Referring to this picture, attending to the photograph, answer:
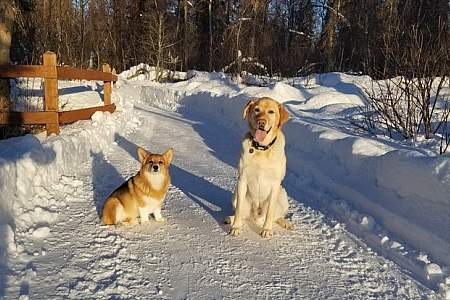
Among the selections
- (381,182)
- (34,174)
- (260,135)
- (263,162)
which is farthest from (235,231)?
(34,174)

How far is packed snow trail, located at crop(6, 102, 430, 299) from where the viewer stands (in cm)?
256

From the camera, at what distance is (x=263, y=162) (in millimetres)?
3498

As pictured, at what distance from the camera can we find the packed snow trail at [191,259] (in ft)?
8.39

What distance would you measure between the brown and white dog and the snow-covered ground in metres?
0.28

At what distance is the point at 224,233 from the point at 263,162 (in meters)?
0.83

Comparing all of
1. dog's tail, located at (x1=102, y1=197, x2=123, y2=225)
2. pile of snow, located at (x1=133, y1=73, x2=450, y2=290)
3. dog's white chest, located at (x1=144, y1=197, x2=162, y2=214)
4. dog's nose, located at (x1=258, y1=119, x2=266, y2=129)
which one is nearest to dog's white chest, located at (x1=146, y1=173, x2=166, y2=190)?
dog's white chest, located at (x1=144, y1=197, x2=162, y2=214)

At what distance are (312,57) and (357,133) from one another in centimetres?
1608

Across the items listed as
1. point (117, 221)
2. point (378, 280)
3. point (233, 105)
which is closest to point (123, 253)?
point (117, 221)

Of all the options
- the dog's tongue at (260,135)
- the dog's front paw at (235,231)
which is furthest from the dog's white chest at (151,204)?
the dog's tongue at (260,135)

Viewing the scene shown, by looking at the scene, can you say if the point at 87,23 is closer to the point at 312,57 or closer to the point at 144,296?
the point at 312,57

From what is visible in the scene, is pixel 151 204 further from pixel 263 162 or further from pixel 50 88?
pixel 50 88

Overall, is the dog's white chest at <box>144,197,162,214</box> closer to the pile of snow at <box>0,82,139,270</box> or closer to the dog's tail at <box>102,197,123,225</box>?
the dog's tail at <box>102,197,123,225</box>

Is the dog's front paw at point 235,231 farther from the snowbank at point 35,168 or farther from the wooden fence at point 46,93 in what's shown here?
the wooden fence at point 46,93

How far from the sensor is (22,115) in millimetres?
5641
